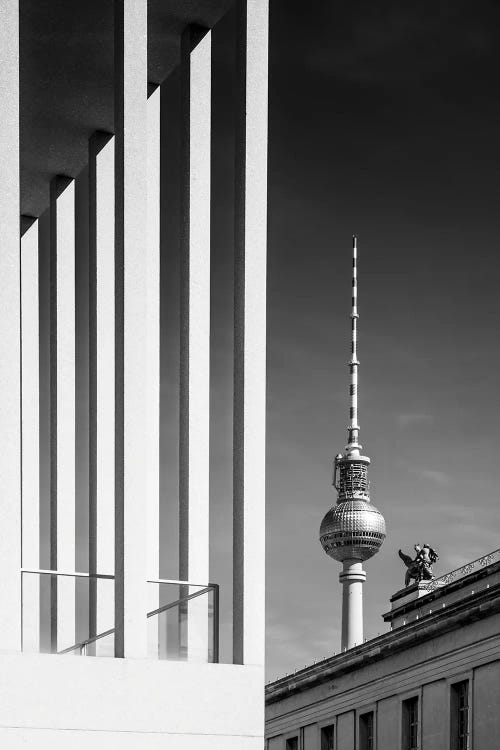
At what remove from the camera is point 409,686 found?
5459 cm

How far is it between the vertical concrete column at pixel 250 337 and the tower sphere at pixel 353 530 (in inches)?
4839

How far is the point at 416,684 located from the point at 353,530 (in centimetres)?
8307

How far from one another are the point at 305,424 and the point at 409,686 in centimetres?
7316

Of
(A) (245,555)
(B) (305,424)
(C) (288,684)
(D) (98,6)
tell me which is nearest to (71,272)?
(D) (98,6)

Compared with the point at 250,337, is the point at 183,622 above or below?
below

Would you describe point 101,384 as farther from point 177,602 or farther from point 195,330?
point 177,602

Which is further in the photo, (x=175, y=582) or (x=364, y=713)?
(x=364, y=713)

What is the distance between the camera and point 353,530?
13700 centimetres

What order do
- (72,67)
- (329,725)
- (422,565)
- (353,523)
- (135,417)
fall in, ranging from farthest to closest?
1. (353,523)
2. (422,565)
3. (329,725)
4. (72,67)
5. (135,417)

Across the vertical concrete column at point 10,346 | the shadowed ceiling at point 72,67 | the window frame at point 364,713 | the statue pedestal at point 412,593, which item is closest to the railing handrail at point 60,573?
the vertical concrete column at point 10,346

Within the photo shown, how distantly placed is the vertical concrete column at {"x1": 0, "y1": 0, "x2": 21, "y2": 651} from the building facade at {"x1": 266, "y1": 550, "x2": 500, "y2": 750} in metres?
35.2

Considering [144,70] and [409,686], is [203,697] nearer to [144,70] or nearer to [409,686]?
[144,70]

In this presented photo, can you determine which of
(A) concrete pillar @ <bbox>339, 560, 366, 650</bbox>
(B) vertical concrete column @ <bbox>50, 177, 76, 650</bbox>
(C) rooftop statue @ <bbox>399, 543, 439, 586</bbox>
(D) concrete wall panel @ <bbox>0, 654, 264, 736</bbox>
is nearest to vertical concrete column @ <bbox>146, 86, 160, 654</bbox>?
(D) concrete wall panel @ <bbox>0, 654, 264, 736</bbox>

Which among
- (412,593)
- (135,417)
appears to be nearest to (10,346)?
(135,417)
